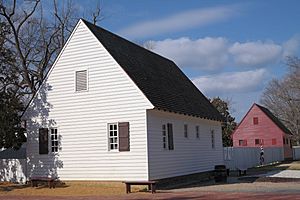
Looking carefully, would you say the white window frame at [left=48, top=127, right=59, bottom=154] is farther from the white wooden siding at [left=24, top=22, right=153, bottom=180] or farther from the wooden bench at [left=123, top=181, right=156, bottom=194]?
the wooden bench at [left=123, top=181, right=156, bottom=194]

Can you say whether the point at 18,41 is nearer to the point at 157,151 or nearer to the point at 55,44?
the point at 55,44

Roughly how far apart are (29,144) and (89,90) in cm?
517

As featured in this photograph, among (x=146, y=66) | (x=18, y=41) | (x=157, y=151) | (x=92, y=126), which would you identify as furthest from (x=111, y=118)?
(x=18, y=41)

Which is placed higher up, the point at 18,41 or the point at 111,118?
the point at 18,41

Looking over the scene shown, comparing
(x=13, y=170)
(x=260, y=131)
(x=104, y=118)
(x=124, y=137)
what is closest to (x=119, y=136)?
(x=124, y=137)

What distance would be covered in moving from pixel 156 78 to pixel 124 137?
598 cm

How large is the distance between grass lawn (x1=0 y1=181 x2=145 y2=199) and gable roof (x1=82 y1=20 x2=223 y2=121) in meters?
4.68

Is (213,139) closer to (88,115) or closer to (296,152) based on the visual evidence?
(88,115)

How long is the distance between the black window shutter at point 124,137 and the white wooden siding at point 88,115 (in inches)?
8.8

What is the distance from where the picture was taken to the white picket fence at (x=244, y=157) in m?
41.7

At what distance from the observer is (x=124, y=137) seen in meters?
23.8

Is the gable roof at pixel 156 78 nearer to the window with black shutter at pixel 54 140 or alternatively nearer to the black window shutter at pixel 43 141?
the window with black shutter at pixel 54 140

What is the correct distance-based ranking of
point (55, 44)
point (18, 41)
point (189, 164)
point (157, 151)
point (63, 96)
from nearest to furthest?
point (157, 151) < point (63, 96) < point (189, 164) < point (18, 41) < point (55, 44)

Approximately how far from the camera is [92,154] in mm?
24734
